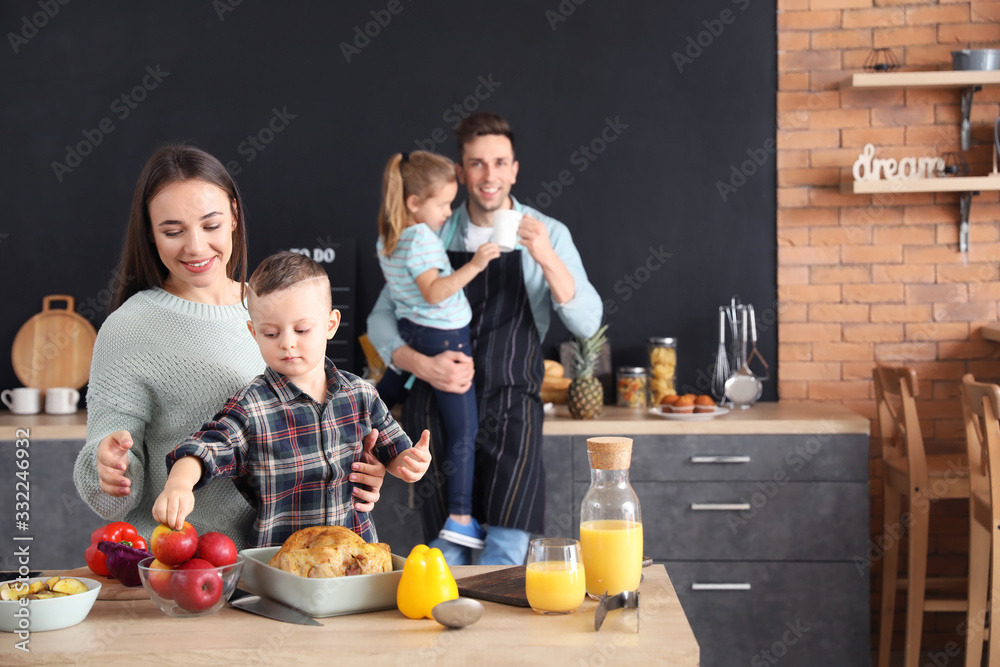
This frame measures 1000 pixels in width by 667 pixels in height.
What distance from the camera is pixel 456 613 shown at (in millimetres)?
1265

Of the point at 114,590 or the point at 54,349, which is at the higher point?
the point at 54,349

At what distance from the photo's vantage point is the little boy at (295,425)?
1474 millimetres

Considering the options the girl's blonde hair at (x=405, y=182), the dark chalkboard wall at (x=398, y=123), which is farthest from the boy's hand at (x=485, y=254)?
the dark chalkboard wall at (x=398, y=123)

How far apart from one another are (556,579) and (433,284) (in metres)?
1.64

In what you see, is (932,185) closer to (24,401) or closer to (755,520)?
(755,520)

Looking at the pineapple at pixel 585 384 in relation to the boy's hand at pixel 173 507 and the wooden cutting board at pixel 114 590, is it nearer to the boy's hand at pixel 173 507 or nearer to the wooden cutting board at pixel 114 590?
the wooden cutting board at pixel 114 590

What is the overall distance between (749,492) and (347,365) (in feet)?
5.42

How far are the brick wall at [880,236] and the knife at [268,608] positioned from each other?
9.12 ft

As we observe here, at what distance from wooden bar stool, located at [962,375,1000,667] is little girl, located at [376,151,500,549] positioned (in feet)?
4.96

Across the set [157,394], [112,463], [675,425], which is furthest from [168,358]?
[675,425]

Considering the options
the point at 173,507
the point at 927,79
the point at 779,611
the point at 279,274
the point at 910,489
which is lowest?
the point at 779,611

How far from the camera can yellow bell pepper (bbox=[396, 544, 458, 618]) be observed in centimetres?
132

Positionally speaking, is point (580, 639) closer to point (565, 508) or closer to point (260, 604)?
point (260, 604)

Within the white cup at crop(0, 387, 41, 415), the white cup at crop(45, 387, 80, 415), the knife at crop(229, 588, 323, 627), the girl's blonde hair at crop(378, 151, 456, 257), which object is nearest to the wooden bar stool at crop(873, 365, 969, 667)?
the girl's blonde hair at crop(378, 151, 456, 257)
